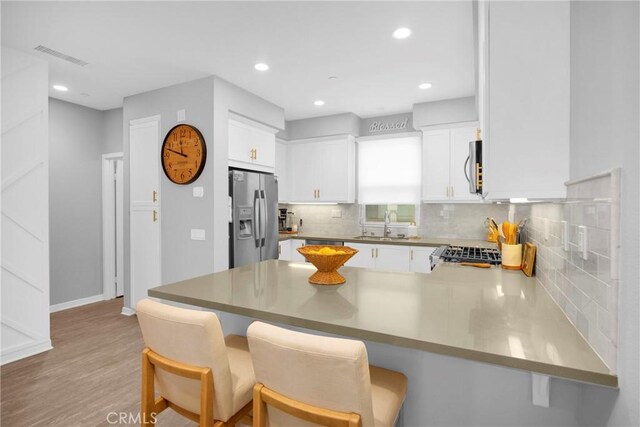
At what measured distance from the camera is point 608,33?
0.84 meters

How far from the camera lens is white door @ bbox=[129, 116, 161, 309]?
3.74m

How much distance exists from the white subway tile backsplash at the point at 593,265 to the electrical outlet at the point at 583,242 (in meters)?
0.01

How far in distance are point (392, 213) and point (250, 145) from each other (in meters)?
2.27

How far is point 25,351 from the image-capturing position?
2861 mm

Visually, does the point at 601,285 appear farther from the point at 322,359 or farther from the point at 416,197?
the point at 416,197

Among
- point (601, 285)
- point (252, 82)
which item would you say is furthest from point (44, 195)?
point (601, 285)

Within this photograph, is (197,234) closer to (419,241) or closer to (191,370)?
(191,370)

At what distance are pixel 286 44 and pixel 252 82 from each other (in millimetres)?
928

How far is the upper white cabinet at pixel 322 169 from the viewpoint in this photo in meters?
4.80

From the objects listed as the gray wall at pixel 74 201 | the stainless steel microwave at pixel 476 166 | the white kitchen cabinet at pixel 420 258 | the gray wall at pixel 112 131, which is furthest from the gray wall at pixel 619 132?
the gray wall at pixel 74 201

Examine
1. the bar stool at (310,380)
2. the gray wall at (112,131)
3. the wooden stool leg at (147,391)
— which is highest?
the gray wall at (112,131)

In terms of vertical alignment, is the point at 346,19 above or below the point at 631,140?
above

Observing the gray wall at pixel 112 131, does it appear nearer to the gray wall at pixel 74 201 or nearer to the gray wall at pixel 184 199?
the gray wall at pixel 74 201

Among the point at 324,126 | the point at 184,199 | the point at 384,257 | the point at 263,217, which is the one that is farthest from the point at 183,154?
the point at 384,257
